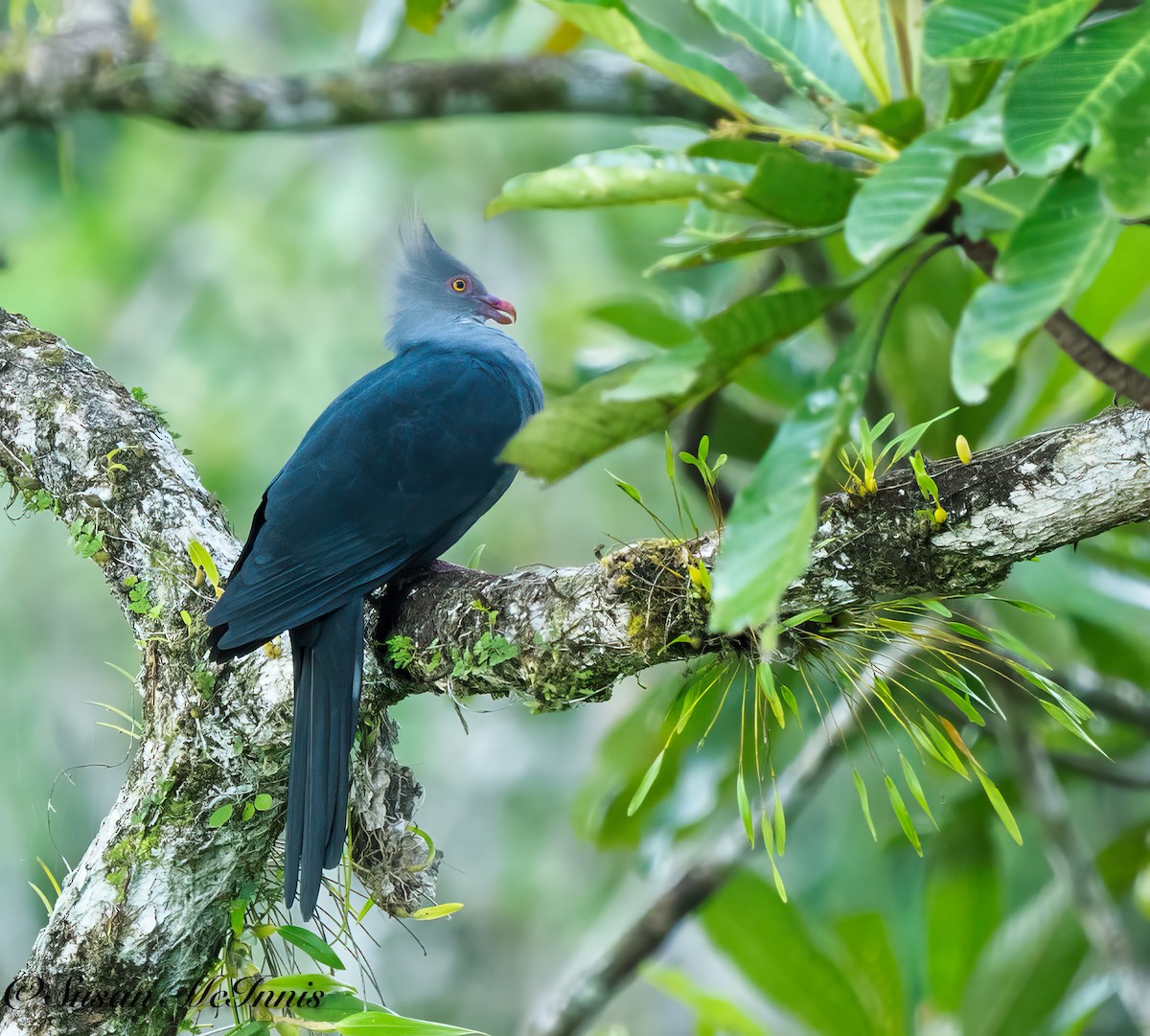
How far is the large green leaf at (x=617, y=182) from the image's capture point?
1.14 meters

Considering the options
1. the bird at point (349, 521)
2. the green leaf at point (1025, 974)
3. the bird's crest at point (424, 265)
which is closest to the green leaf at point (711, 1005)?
the green leaf at point (1025, 974)

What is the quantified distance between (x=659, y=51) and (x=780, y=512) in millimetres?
622

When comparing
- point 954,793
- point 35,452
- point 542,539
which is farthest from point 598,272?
point 35,452

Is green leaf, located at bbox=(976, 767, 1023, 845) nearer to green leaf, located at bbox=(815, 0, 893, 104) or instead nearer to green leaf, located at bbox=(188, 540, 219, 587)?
green leaf, located at bbox=(815, 0, 893, 104)

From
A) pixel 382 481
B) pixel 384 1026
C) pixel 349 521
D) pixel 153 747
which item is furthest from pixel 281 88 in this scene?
Result: pixel 384 1026

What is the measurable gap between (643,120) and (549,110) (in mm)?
347

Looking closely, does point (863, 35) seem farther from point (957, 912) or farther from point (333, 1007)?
point (957, 912)

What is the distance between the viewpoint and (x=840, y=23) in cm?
145

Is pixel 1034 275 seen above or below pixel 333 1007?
above

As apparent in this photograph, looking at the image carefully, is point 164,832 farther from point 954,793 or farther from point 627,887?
point 627,887

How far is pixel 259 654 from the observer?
2090 millimetres

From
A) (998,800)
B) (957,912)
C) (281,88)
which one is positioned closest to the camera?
(998,800)

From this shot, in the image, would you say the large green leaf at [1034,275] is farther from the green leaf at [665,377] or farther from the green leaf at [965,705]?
the green leaf at [965,705]

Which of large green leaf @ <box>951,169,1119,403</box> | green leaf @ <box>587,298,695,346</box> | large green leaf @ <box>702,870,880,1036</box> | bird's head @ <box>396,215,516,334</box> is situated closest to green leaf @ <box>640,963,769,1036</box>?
large green leaf @ <box>702,870,880,1036</box>
